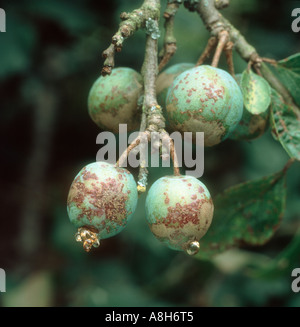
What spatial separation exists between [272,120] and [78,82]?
171cm

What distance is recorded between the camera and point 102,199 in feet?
2.83

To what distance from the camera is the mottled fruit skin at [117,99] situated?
1121 mm

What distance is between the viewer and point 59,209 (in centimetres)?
278

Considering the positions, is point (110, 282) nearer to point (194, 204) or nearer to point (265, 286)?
point (265, 286)

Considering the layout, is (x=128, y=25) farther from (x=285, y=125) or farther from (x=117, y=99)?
(x=285, y=125)

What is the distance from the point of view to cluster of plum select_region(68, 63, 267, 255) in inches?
34.1

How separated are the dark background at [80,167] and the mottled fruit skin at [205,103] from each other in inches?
52.9

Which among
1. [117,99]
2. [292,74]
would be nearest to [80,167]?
[117,99]

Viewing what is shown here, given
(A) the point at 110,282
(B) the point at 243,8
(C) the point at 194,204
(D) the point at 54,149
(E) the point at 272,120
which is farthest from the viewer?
(D) the point at 54,149

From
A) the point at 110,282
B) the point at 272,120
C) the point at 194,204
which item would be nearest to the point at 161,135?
the point at 194,204

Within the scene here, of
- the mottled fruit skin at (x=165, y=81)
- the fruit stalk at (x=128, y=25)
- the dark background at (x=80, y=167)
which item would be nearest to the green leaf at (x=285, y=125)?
the mottled fruit skin at (x=165, y=81)

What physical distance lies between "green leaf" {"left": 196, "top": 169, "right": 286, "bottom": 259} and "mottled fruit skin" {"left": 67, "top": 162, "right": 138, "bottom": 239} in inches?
20.7

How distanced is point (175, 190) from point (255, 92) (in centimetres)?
37

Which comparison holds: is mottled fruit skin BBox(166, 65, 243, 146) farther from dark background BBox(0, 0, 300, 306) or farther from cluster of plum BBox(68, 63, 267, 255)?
dark background BBox(0, 0, 300, 306)
